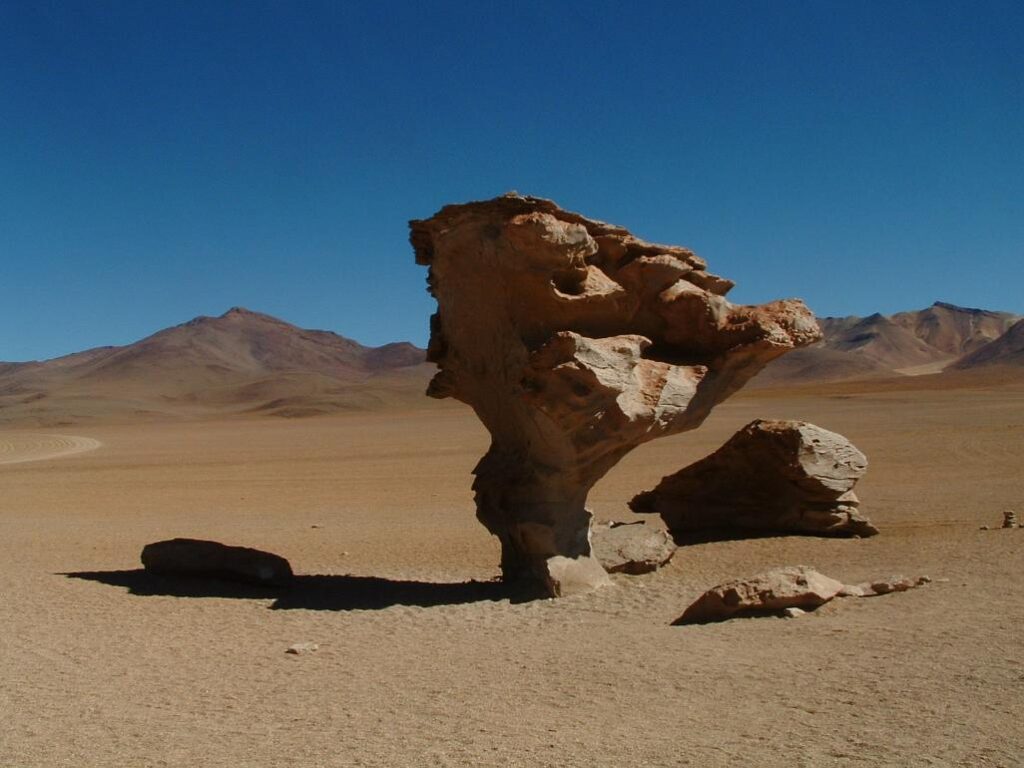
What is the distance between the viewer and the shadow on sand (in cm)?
1126

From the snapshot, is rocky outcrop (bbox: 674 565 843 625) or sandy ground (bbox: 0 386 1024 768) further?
rocky outcrop (bbox: 674 565 843 625)

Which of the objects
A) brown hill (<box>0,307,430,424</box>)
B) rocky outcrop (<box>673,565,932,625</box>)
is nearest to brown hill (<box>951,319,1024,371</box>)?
brown hill (<box>0,307,430,424</box>)

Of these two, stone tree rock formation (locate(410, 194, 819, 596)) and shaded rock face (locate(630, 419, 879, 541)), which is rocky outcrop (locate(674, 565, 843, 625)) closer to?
stone tree rock formation (locate(410, 194, 819, 596))

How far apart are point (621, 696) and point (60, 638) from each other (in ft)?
19.4

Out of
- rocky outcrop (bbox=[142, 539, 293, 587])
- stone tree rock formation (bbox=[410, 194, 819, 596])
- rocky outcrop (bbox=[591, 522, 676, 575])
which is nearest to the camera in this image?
stone tree rock formation (bbox=[410, 194, 819, 596])

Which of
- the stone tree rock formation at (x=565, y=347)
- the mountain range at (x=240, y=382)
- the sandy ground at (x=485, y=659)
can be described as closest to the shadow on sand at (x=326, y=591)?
the sandy ground at (x=485, y=659)

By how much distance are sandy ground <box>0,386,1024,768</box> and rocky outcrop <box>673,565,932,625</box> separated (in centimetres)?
21

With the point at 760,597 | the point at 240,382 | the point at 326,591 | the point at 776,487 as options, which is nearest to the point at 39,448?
the point at 326,591

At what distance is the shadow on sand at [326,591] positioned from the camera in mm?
11258

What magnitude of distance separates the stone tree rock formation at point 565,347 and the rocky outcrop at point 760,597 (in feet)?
7.23

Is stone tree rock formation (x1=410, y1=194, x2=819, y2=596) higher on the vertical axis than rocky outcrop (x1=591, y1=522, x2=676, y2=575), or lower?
higher

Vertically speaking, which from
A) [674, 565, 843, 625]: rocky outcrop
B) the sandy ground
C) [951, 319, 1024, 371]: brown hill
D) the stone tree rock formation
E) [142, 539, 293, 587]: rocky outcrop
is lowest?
the sandy ground

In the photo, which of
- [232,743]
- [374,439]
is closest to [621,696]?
[232,743]

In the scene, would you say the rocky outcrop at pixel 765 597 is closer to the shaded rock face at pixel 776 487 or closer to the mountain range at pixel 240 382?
the shaded rock face at pixel 776 487
